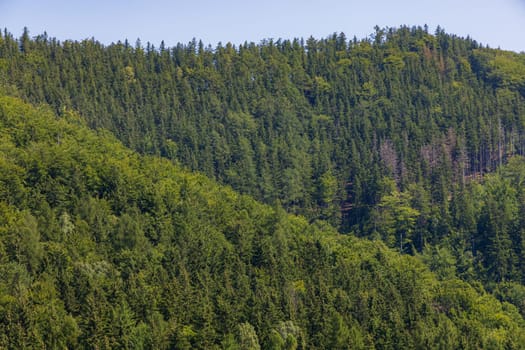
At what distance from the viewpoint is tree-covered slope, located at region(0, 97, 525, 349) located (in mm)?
109750

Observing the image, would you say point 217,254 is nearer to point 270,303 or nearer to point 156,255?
point 156,255

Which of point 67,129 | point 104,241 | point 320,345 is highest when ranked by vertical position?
point 67,129

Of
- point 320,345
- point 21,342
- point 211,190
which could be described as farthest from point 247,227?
point 21,342

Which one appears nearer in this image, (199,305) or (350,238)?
(199,305)

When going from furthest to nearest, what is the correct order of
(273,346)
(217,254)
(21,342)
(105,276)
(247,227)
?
(247,227) < (217,254) < (105,276) < (273,346) < (21,342)

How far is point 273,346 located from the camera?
112312mm

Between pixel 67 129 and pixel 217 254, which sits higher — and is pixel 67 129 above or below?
above

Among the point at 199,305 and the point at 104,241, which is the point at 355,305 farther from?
the point at 104,241

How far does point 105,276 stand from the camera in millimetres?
120312

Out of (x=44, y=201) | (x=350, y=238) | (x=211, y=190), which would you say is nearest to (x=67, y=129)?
(x=211, y=190)

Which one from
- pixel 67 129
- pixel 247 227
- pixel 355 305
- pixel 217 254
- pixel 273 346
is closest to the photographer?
pixel 273 346

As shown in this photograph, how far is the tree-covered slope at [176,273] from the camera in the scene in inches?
4321

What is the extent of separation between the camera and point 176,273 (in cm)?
13025

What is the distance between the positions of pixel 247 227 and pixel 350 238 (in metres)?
32.0
